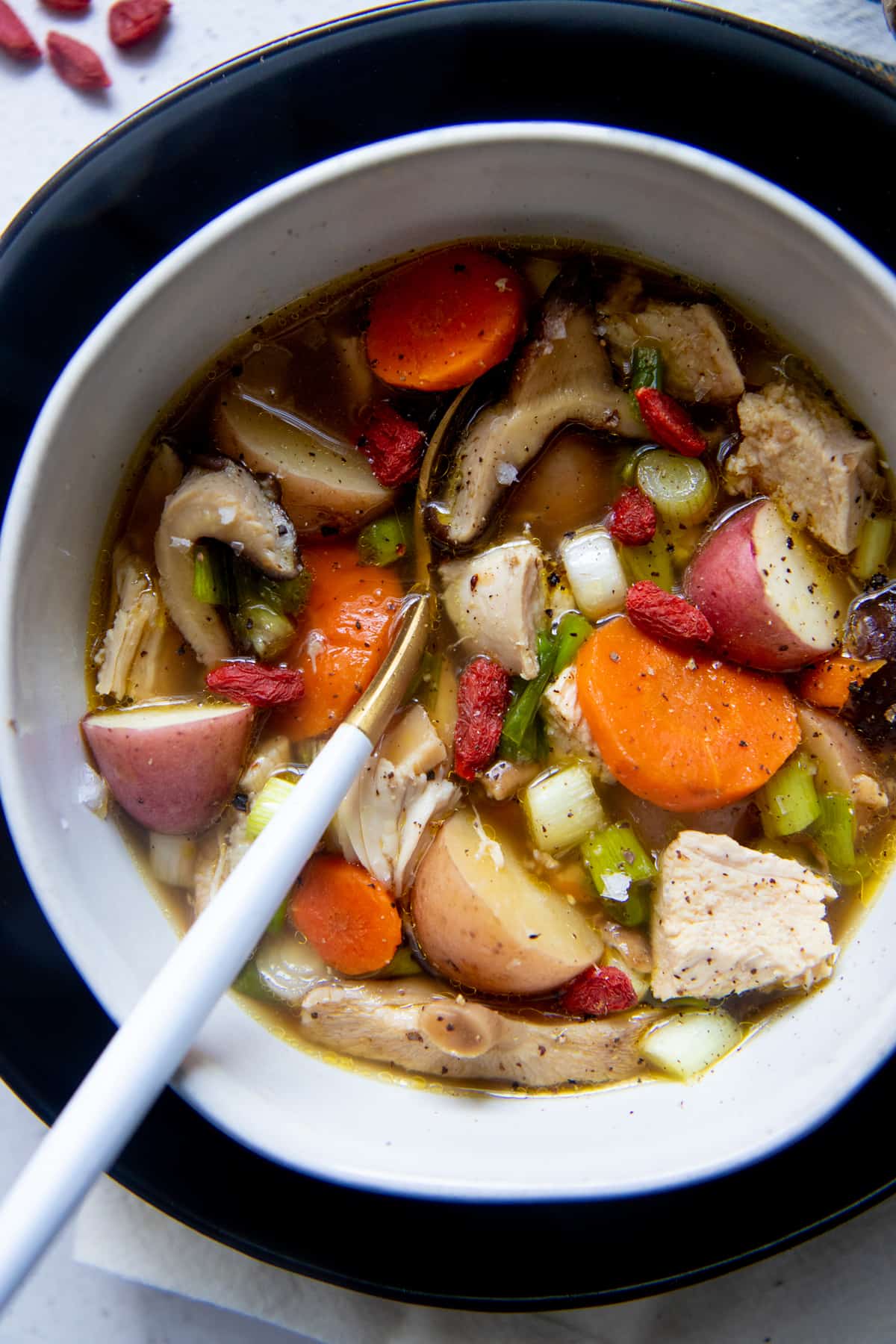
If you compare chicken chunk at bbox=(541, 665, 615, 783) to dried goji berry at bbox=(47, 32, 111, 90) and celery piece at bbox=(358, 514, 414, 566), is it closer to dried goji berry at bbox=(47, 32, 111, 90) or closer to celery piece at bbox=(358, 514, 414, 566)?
celery piece at bbox=(358, 514, 414, 566)

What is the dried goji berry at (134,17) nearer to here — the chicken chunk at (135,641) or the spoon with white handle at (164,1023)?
the chicken chunk at (135,641)

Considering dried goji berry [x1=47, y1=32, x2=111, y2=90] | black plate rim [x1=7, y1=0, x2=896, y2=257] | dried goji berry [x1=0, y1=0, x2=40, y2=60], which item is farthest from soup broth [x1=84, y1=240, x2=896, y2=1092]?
dried goji berry [x1=0, y1=0, x2=40, y2=60]

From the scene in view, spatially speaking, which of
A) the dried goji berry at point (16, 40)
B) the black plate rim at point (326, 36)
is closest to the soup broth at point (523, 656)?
the black plate rim at point (326, 36)

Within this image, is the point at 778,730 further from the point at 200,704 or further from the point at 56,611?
the point at 56,611

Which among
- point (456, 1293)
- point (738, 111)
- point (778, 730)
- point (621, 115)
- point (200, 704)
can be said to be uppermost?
point (738, 111)

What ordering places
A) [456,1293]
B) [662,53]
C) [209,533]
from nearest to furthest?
[662,53]
[456,1293]
[209,533]

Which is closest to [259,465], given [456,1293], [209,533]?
[209,533]

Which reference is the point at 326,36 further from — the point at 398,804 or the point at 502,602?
the point at 398,804
